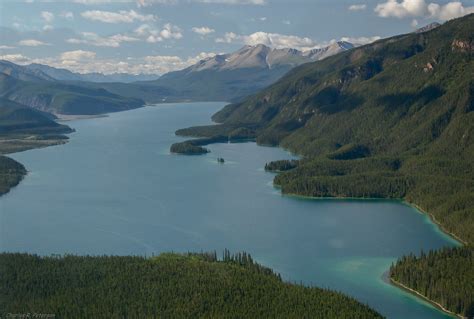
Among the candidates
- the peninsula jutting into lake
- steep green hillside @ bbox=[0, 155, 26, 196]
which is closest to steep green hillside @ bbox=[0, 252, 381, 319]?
the peninsula jutting into lake

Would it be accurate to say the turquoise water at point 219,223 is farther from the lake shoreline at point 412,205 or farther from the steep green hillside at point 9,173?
the steep green hillside at point 9,173

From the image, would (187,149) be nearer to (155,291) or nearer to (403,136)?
(403,136)

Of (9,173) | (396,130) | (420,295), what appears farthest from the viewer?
(396,130)

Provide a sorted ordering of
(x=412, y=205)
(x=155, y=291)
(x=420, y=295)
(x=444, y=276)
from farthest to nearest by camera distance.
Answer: (x=412, y=205) < (x=444, y=276) < (x=420, y=295) < (x=155, y=291)

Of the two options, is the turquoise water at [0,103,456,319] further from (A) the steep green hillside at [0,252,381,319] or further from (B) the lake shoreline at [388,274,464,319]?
(A) the steep green hillside at [0,252,381,319]

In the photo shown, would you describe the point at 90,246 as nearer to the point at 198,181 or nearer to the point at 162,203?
the point at 162,203

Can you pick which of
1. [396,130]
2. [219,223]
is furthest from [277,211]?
[396,130]

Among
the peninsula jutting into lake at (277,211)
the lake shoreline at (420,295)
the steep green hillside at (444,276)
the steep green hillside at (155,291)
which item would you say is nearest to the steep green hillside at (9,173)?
the peninsula jutting into lake at (277,211)
